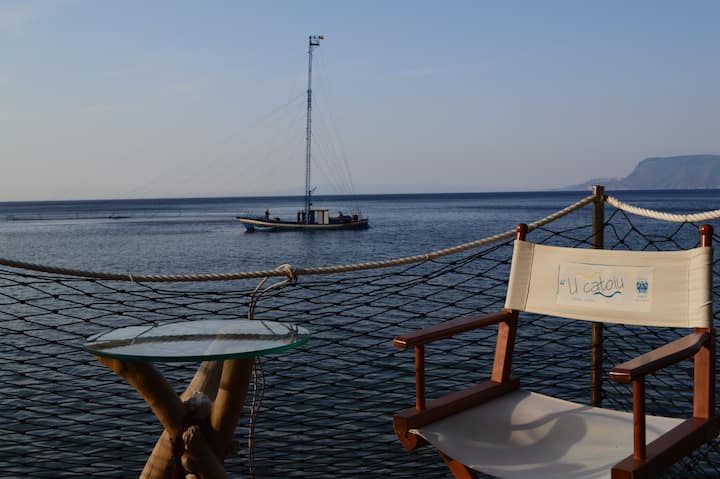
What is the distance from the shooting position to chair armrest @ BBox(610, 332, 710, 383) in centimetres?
178

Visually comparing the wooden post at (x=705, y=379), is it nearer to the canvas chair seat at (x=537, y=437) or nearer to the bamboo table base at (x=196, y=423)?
the canvas chair seat at (x=537, y=437)

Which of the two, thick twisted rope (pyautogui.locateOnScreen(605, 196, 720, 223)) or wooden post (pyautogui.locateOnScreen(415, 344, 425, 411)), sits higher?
thick twisted rope (pyautogui.locateOnScreen(605, 196, 720, 223))

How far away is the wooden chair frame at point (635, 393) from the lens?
183 cm

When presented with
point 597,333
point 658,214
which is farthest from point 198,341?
point 658,214

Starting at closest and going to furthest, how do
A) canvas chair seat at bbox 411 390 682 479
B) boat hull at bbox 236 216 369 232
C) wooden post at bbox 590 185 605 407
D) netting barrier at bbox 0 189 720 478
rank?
canvas chair seat at bbox 411 390 682 479 < wooden post at bbox 590 185 605 407 < netting barrier at bbox 0 189 720 478 < boat hull at bbox 236 216 369 232

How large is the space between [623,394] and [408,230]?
1592 inches

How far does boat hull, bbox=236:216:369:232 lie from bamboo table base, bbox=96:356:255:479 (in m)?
44.1

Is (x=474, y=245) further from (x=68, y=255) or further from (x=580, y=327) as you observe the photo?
(x=68, y=255)

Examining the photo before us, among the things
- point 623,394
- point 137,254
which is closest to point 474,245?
point 623,394

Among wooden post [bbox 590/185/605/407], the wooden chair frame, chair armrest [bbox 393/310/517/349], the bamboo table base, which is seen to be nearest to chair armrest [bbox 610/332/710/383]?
the wooden chair frame

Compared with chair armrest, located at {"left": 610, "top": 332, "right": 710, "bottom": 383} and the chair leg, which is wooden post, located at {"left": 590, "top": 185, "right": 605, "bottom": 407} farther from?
the chair leg

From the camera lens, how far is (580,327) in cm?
1132

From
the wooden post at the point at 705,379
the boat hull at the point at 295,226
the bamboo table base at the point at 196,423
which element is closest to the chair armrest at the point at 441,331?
the bamboo table base at the point at 196,423

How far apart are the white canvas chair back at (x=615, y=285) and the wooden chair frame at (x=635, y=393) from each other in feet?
0.24
